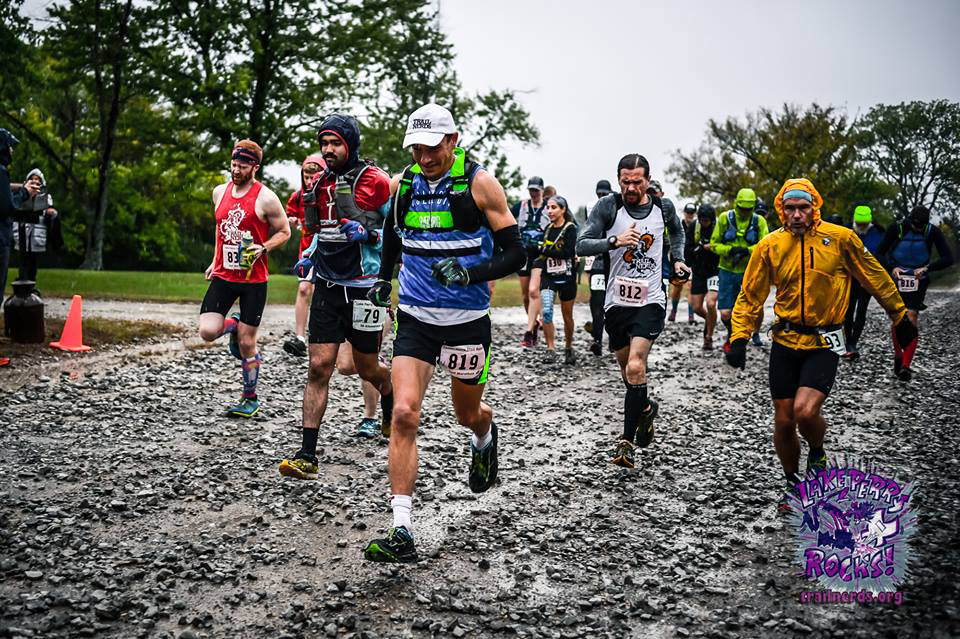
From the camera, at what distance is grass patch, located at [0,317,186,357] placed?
1142 cm

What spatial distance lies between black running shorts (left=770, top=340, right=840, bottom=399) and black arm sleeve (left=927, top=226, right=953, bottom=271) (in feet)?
24.2

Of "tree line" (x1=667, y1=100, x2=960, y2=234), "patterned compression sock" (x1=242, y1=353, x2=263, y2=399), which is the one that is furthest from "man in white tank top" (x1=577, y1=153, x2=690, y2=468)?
"tree line" (x1=667, y1=100, x2=960, y2=234)

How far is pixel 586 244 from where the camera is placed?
24.0 feet

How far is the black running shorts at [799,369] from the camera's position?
18.6 feet

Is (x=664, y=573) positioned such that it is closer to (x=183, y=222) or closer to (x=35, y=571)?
(x=35, y=571)

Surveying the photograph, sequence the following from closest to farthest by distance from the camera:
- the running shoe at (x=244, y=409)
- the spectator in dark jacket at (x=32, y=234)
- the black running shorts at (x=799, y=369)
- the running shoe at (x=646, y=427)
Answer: the black running shorts at (x=799, y=369), the running shoe at (x=646, y=427), the running shoe at (x=244, y=409), the spectator in dark jacket at (x=32, y=234)

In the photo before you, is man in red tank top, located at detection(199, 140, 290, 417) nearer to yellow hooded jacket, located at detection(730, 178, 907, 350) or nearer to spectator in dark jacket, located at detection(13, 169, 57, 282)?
yellow hooded jacket, located at detection(730, 178, 907, 350)

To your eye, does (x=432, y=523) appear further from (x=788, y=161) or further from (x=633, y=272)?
(x=788, y=161)

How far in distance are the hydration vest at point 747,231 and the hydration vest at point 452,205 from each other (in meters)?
8.65

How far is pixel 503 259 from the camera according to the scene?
5055mm

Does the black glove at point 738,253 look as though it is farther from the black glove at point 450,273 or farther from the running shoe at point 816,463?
the black glove at point 450,273

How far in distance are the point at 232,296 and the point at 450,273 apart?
13.2ft

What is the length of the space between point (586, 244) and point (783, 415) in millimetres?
2339

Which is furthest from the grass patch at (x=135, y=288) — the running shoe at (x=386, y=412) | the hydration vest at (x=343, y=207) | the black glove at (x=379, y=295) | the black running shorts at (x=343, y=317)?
the black glove at (x=379, y=295)
